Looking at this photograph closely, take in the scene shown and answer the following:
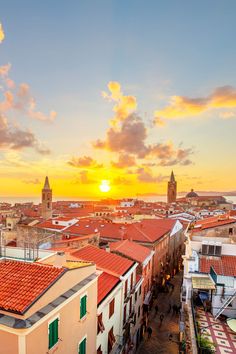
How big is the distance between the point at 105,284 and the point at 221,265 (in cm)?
967

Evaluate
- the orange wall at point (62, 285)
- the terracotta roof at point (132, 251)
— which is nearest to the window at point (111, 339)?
the orange wall at point (62, 285)

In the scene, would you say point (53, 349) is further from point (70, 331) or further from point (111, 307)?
point (111, 307)

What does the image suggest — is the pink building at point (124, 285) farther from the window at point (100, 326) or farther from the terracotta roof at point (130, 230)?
the terracotta roof at point (130, 230)

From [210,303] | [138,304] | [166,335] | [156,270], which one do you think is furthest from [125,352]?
[156,270]

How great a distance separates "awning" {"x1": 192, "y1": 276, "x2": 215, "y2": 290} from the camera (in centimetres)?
1883

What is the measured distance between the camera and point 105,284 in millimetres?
18172

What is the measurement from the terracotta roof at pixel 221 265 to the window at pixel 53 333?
13925 millimetres

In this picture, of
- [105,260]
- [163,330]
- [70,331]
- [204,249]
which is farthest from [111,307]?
[163,330]

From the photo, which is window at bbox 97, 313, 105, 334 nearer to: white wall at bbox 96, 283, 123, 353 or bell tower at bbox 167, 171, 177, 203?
white wall at bbox 96, 283, 123, 353

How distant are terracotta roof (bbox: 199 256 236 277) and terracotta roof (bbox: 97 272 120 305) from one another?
7.31 m

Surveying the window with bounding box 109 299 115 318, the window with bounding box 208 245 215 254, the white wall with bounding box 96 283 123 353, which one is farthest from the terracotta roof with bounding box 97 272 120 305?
the window with bounding box 208 245 215 254

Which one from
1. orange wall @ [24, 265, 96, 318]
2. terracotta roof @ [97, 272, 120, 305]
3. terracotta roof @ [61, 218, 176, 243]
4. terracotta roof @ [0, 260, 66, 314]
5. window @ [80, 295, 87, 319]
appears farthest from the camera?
terracotta roof @ [61, 218, 176, 243]

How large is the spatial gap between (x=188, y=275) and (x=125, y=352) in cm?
859

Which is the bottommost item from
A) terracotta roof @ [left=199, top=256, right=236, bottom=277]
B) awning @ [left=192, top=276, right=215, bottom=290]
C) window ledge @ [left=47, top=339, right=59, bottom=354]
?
awning @ [left=192, top=276, right=215, bottom=290]
